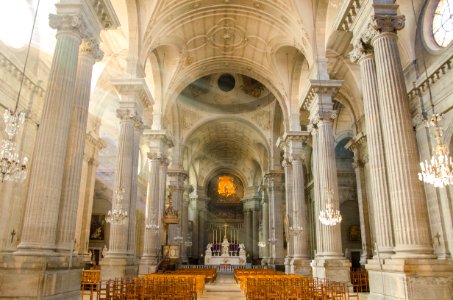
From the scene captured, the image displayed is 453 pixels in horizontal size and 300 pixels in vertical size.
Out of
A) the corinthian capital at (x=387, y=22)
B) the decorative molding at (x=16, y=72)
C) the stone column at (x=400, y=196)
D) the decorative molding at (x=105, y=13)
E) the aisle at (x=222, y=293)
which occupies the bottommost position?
the aisle at (x=222, y=293)

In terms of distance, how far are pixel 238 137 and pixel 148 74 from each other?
49.0 feet

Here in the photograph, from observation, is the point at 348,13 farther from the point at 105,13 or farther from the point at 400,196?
the point at 105,13

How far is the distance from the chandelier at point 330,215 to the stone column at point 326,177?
0.67ft

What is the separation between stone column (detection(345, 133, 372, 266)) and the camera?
18.2m

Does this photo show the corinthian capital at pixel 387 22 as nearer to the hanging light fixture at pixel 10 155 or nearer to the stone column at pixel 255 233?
the hanging light fixture at pixel 10 155

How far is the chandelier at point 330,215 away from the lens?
12.5 meters

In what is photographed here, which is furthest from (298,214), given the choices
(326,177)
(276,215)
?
(276,215)

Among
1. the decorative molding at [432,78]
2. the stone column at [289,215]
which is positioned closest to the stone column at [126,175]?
the stone column at [289,215]

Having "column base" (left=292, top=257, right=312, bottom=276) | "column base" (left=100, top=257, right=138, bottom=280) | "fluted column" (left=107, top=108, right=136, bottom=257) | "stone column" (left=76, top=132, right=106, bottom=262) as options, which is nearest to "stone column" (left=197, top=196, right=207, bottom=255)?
"stone column" (left=76, top=132, right=106, bottom=262)

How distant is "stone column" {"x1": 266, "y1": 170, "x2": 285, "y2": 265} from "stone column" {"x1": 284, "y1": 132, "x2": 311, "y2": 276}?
19.3ft

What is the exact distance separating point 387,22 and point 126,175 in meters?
10.1

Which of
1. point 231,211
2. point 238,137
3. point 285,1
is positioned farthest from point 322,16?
point 231,211

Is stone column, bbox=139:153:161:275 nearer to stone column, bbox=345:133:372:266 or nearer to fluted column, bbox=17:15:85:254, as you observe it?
stone column, bbox=345:133:372:266

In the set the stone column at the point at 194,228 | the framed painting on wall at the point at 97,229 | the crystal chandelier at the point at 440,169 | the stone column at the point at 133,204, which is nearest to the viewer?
the crystal chandelier at the point at 440,169
